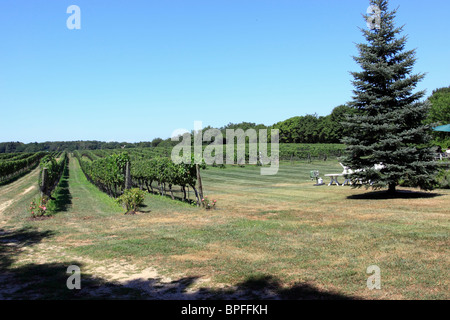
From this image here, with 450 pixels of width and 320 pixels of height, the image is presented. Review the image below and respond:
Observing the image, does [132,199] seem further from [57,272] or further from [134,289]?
[134,289]

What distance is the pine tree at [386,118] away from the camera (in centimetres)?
1570

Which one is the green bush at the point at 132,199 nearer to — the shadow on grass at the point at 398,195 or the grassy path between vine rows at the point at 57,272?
the grassy path between vine rows at the point at 57,272

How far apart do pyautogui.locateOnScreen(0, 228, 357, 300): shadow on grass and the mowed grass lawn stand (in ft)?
0.15

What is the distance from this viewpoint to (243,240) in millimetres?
8758

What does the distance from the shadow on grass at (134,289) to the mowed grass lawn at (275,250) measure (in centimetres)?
5

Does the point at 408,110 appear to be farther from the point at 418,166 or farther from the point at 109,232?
the point at 109,232

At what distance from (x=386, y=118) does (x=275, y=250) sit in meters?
11.6

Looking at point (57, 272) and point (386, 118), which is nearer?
point (57, 272)

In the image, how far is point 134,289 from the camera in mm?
5457
